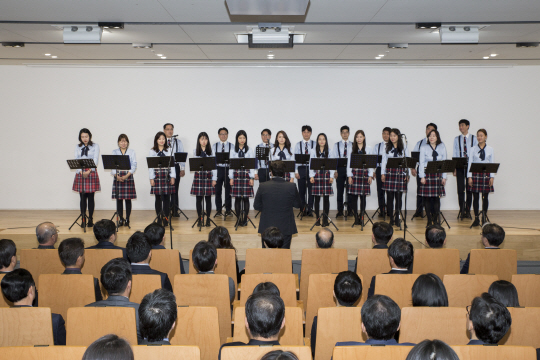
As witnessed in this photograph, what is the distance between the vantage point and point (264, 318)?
2008mm

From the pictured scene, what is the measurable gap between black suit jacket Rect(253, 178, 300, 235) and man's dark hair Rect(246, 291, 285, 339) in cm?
274

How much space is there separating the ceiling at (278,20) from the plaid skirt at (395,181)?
2000 millimetres

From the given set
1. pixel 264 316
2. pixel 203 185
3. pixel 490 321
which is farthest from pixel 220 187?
pixel 490 321

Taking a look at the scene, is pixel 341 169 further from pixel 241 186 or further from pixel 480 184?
pixel 480 184

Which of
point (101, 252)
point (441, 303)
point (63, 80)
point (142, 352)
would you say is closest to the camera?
point (142, 352)

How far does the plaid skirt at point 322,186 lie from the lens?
22.8ft

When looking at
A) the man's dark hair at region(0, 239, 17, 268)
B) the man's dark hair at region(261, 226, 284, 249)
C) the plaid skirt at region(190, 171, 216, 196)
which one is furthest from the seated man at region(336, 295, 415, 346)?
the plaid skirt at region(190, 171, 216, 196)

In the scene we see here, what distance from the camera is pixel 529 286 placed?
123 inches

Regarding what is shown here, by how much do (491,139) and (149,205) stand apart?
714cm

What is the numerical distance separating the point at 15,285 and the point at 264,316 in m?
1.71

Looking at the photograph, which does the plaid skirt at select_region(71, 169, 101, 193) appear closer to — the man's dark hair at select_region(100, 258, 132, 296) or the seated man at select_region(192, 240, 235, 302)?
the seated man at select_region(192, 240, 235, 302)

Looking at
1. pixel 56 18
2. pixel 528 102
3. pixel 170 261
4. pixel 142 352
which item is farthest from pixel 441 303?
pixel 528 102

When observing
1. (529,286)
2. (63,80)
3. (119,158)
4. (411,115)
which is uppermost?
(63,80)

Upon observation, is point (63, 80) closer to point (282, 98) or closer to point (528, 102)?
point (282, 98)
